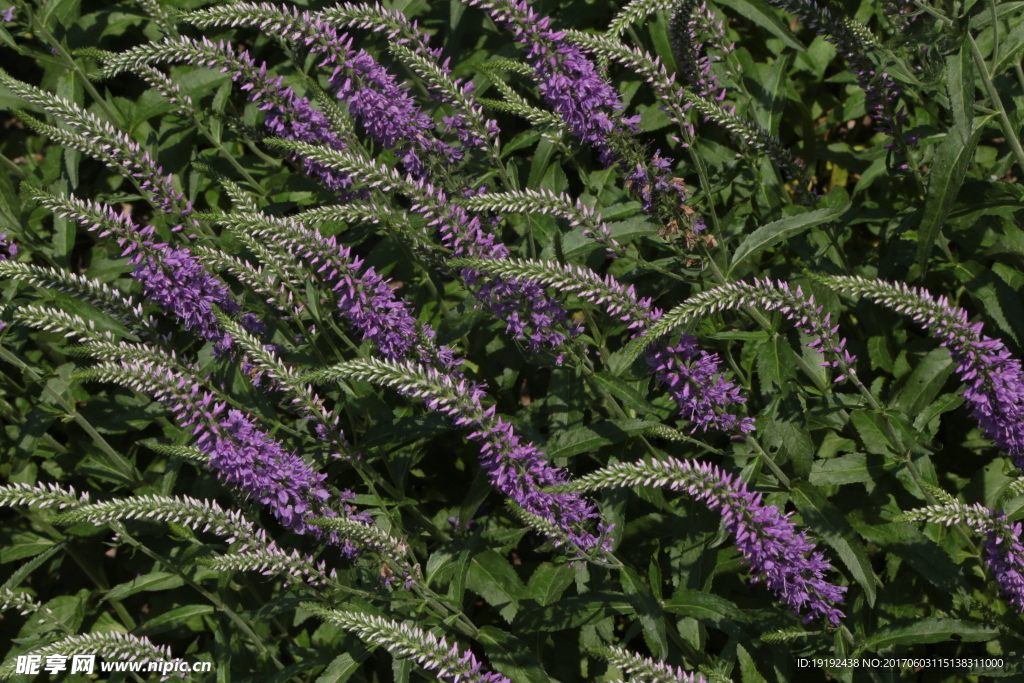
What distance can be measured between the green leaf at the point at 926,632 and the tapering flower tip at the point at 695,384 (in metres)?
1.28

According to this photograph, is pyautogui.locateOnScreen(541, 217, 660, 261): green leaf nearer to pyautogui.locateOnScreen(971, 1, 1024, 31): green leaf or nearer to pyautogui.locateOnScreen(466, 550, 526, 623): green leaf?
pyautogui.locateOnScreen(971, 1, 1024, 31): green leaf

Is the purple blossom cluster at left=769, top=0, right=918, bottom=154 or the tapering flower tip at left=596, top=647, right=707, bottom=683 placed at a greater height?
the purple blossom cluster at left=769, top=0, right=918, bottom=154

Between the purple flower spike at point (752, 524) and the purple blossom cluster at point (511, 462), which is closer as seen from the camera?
the purple flower spike at point (752, 524)

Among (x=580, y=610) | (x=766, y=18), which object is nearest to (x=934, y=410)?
(x=580, y=610)

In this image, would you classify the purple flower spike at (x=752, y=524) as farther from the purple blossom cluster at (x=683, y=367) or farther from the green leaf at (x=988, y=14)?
the green leaf at (x=988, y=14)

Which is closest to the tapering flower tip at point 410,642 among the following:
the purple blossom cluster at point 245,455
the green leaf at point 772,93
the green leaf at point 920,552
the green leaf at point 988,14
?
the purple blossom cluster at point 245,455

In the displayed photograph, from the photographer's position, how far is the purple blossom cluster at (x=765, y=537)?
3.30 m

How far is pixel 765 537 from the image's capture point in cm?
341

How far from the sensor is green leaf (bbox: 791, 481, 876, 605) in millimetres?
3766

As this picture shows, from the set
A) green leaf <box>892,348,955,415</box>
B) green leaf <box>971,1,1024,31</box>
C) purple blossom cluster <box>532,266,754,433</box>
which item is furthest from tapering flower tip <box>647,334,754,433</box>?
green leaf <box>971,1,1024,31</box>

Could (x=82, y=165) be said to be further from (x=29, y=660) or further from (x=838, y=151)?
(x=838, y=151)

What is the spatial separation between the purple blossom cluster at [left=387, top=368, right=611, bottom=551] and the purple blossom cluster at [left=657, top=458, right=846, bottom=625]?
60cm

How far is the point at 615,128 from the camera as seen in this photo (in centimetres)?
384

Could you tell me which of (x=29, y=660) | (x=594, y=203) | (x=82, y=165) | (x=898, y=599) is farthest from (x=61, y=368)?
(x=898, y=599)
